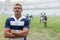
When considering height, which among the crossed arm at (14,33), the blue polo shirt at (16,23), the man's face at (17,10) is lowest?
the crossed arm at (14,33)

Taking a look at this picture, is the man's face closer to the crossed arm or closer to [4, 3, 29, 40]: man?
[4, 3, 29, 40]: man

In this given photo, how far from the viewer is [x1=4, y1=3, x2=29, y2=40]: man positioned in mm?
1053

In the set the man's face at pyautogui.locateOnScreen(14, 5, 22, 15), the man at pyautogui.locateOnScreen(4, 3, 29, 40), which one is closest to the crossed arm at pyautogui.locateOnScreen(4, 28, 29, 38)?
the man at pyautogui.locateOnScreen(4, 3, 29, 40)

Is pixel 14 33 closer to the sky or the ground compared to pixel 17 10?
closer to the ground

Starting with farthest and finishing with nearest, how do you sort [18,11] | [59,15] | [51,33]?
[59,15] → [51,33] → [18,11]

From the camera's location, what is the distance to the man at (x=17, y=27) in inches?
41.4

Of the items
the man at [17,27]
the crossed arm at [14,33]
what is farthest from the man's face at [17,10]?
the crossed arm at [14,33]

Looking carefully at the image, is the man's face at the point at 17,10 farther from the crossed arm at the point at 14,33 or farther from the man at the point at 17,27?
the crossed arm at the point at 14,33

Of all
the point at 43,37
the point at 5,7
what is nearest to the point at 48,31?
the point at 43,37

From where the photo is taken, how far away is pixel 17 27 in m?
1.09

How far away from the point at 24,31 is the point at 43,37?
10.2ft

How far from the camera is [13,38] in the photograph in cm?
107

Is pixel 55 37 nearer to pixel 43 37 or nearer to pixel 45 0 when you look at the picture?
pixel 43 37

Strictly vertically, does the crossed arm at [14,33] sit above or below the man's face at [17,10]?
below
